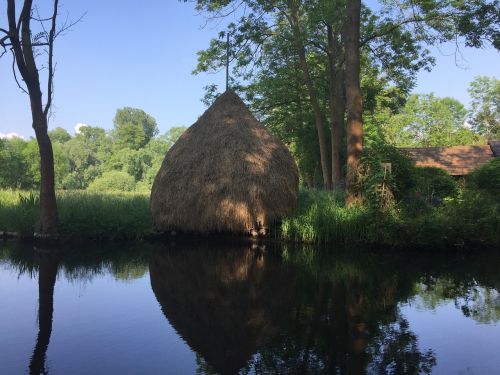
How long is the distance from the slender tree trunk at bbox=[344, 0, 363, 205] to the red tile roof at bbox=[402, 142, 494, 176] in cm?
1122

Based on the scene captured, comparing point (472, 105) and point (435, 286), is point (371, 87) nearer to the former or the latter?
point (435, 286)

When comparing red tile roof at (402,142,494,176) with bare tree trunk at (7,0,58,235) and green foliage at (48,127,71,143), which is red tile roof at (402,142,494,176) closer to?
bare tree trunk at (7,0,58,235)

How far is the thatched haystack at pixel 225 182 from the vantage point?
9.76 meters

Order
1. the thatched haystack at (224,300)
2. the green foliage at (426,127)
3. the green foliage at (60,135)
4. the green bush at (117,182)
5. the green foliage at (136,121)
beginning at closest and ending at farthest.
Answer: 1. the thatched haystack at (224,300)
2. the green foliage at (426,127)
3. the green bush at (117,182)
4. the green foliage at (136,121)
5. the green foliage at (60,135)

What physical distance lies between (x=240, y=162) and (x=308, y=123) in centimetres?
1119

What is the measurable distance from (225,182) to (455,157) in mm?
16501

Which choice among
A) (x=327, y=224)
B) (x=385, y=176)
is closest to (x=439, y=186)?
(x=385, y=176)

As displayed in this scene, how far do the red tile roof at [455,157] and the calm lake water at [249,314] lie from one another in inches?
540

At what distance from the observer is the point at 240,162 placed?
10148 mm

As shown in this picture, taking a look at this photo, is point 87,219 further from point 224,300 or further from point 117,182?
point 117,182

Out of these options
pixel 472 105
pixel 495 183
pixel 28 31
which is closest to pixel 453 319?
pixel 495 183

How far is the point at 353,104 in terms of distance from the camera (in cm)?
1048

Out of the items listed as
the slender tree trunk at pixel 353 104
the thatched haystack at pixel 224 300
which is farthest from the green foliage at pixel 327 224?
the thatched haystack at pixel 224 300

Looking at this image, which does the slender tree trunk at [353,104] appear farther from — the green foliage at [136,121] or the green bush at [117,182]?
the green foliage at [136,121]
